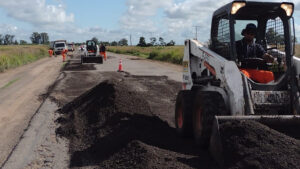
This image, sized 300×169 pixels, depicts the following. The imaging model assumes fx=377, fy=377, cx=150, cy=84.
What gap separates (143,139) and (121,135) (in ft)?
1.67

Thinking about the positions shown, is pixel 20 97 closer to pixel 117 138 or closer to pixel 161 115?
pixel 161 115

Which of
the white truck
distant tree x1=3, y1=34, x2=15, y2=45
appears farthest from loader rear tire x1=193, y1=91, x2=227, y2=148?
distant tree x1=3, y1=34, x2=15, y2=45

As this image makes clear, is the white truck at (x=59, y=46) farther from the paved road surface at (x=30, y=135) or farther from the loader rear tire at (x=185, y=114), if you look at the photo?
the loader rear tire at (x=185, y=114)

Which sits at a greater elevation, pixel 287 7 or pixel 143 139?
pixel 287 7

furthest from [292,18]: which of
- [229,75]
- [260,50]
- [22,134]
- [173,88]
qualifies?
[173,88]

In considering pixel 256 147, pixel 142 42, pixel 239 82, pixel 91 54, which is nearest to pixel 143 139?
pixel 239 82

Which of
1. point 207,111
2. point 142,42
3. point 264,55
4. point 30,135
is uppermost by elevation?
point 142,42

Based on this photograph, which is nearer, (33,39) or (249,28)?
(249,28)

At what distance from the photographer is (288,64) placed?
19.2 feet

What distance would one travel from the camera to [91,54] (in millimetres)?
31172

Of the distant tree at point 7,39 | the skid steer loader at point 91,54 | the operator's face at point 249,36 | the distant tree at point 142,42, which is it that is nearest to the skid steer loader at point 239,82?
the operator's face at point 249,36

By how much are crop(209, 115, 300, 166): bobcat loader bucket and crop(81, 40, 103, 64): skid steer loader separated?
2604 centimetres

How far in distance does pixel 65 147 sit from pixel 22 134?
1.69 metres

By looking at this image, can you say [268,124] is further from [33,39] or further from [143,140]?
[33,39]
